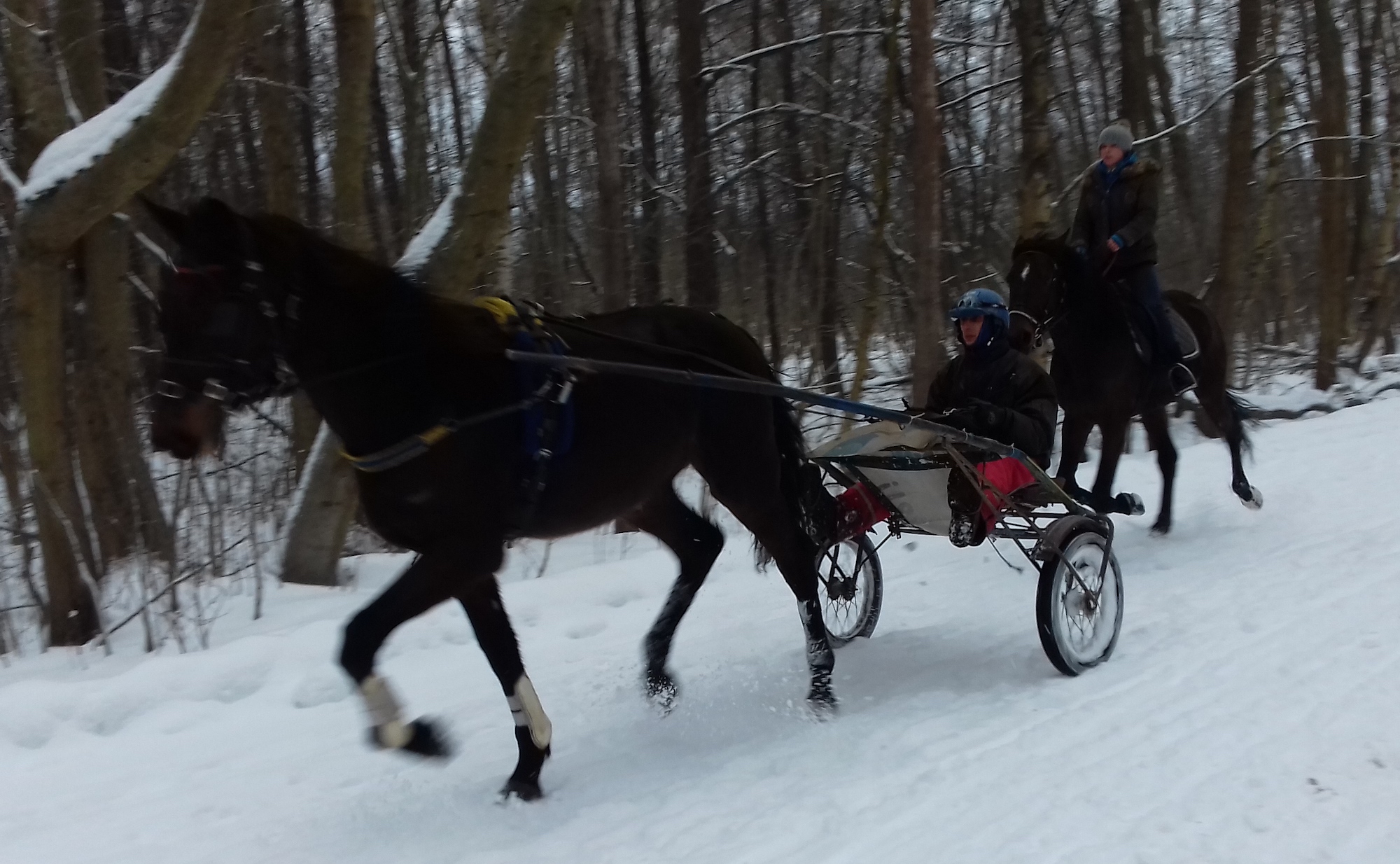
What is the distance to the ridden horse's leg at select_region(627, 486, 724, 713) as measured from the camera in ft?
15.4

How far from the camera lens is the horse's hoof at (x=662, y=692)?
4.52 meters

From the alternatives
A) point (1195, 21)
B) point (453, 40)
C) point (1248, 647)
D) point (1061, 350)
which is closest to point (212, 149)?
point (453, 40)

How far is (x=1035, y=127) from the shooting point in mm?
9781

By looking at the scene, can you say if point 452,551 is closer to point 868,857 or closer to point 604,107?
point 868,857

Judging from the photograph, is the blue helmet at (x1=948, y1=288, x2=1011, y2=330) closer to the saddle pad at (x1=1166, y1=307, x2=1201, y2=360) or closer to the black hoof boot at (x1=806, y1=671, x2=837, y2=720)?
the black hoof boot at (x1=806, y1=671, x2=837, y2=720)

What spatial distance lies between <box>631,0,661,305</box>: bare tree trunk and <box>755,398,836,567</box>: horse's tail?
6.21 metres

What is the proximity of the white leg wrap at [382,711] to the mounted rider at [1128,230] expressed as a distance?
5.46 meters

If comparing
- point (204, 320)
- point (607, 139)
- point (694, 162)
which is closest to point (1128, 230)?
point (607, 139)

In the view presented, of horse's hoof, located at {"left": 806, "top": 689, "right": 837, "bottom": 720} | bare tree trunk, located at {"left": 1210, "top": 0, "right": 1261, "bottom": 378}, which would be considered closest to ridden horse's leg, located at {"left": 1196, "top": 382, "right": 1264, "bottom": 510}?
bare tree trunk, located at {"left": 1210, "top": 0, "right": 1261, "bottom": 378}

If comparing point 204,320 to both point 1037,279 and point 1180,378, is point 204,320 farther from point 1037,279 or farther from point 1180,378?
point 1180,378

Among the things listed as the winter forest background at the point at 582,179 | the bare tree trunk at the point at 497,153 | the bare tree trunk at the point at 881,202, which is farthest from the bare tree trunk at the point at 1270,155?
the bare tree trunk at the point at 497,153

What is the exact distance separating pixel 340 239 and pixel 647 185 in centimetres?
527

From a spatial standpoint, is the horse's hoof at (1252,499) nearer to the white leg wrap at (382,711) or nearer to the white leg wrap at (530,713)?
the white leg wrap at (530,713)

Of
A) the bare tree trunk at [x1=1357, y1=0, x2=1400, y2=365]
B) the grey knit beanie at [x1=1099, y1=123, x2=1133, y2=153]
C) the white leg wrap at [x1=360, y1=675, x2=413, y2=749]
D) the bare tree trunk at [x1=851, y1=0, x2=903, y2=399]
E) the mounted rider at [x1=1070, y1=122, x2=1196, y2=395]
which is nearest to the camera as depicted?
the white leg wrap at [x1=360, y1=675, x2=413, y2=749]
